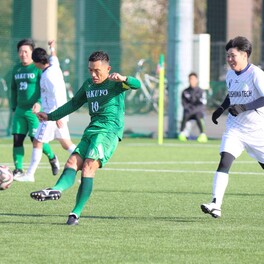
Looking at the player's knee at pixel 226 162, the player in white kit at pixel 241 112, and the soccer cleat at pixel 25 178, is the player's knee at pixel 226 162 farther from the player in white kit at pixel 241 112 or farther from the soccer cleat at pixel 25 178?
the soccer cleat at pixel 25 178

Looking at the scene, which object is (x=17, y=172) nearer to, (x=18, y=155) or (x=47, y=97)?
(x=18, y=155)

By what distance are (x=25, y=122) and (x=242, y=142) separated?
242 inches

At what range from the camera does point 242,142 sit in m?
12.1

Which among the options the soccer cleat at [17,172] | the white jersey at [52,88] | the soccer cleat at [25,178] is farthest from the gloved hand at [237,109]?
the soccer cleat at [17,172]

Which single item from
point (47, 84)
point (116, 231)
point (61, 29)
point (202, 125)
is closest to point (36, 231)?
point (116, 231)

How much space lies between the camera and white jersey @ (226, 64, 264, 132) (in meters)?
12.1

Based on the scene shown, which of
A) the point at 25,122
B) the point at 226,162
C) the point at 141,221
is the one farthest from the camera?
the point at 25,122

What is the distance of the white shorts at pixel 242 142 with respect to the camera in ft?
39.4

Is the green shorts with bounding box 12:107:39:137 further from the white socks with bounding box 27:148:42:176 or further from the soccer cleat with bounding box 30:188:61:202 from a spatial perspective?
the soccer cleat with bounding box 30:188:61:202

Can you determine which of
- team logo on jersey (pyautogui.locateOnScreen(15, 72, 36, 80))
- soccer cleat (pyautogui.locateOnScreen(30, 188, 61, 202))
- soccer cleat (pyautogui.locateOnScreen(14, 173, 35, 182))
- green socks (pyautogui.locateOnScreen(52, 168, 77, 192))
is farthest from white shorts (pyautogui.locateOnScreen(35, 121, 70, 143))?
soccer cleat (pyautogui.locateOnScreen(30, 188, 61, 202))

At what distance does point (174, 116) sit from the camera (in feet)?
96.4

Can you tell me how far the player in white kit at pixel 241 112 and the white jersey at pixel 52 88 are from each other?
198 inches

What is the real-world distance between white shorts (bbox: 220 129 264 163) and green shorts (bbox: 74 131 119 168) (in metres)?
1.28

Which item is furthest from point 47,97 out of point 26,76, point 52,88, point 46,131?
point 26,76
